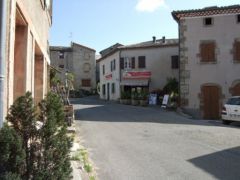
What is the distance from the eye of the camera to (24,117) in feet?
15.4

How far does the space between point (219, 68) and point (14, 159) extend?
25081mm

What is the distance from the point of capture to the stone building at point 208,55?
91.6 feet

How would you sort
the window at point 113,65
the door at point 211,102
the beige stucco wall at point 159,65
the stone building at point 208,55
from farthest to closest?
the window at point 113,65
the beige stucco wall at point 159,65
the stone building at point 208,55
the door at point 211,102

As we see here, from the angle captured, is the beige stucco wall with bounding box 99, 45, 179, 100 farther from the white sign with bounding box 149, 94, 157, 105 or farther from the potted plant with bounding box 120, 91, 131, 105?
the white sign with bounding box 149, 94, 157, 105

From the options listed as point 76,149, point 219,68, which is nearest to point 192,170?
point 76,149

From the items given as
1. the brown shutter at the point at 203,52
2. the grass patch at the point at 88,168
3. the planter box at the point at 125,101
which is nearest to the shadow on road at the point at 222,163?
the grass patch at the point at 88,168

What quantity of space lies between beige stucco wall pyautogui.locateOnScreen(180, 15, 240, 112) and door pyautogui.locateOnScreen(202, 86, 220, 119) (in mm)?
464

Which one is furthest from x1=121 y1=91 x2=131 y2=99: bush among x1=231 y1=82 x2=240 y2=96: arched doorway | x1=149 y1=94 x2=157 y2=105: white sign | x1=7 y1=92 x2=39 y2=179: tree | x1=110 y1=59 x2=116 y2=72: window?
x1=7 y1=92 x2=39 y2=179: tree

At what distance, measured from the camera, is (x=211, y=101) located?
2764 cm

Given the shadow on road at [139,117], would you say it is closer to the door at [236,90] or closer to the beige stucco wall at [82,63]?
the door at [236,90]

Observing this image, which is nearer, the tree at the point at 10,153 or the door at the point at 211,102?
the tree at the point at 10,153

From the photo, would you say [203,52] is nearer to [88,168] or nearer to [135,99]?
[135,99]

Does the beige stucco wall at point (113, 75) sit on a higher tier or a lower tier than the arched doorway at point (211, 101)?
higher

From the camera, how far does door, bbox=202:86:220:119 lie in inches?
1078
